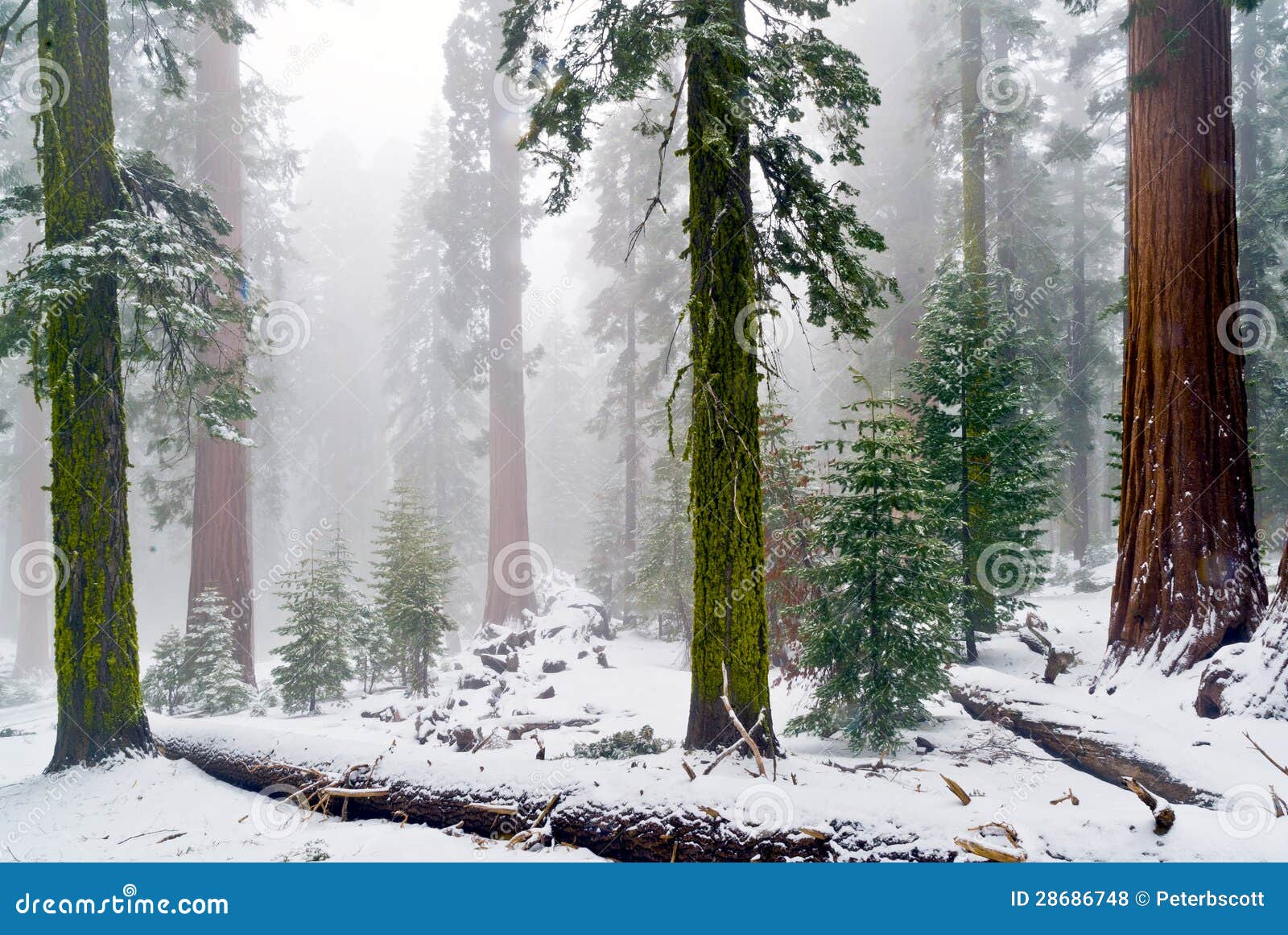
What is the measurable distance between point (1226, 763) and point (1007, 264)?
50.3ft

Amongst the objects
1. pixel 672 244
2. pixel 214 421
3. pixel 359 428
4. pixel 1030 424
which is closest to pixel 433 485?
pixel 359 428

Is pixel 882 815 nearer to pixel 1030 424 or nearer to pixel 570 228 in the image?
pixel 1030 424

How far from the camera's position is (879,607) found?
5.99 metres

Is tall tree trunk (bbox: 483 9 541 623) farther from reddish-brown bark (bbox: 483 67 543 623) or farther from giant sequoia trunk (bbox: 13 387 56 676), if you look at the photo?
giant sequoia trunk (bbox: 13 387 56 676)

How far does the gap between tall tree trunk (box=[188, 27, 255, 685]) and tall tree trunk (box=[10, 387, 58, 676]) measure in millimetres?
14828

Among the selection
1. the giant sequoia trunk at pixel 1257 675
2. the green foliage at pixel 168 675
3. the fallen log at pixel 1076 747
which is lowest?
the green foliage at pixel 168 675

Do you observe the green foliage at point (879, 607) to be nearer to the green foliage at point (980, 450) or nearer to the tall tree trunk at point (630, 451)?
the green foliage at point (980, 450)

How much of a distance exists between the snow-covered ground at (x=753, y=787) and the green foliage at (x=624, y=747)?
1.37 feet

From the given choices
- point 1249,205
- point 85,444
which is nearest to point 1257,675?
point 85,444

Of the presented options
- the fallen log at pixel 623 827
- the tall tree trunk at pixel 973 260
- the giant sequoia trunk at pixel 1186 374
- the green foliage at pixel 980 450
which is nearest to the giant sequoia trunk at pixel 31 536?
the fallen log at pixel 623 827

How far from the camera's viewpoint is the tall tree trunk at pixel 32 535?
75.0ft

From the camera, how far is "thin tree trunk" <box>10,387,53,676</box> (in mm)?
22847

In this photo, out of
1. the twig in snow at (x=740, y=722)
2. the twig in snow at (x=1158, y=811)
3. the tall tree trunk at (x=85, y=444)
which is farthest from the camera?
the tall tree trunk at (x=85, y=444)

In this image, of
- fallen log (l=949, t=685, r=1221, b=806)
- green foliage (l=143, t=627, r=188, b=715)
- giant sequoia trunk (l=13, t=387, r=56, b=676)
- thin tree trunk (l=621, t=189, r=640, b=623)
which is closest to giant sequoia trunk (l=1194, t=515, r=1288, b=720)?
fallen log (l=949, t=685, r=1221, b=806)
